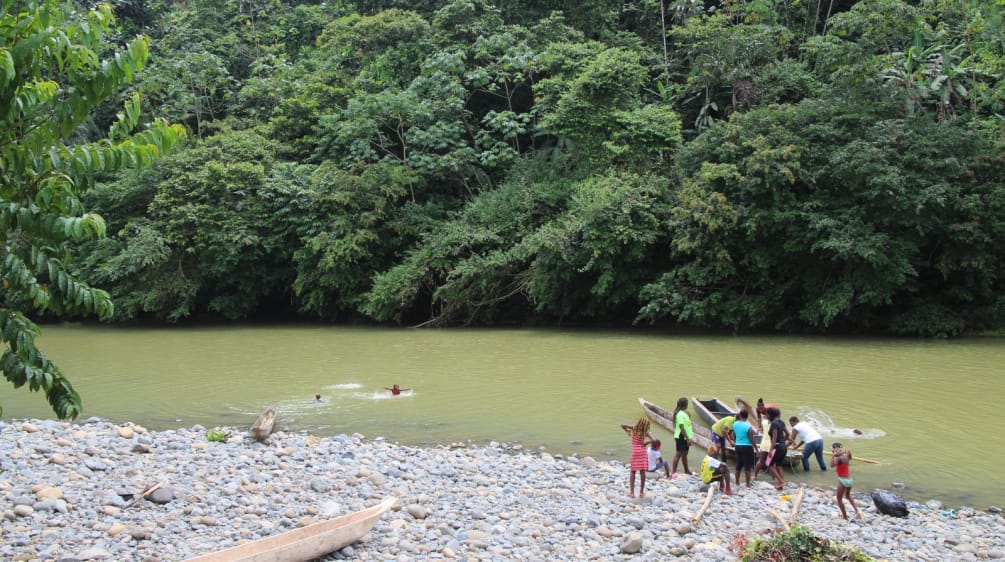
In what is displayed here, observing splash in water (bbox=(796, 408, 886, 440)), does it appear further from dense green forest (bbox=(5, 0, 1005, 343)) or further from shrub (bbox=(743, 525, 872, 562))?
dense green forest (bbox=(5, 0, 1005, 343))

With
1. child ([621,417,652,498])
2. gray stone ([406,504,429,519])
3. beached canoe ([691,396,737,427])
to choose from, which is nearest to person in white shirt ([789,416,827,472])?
beached canoe ([691,396,737,427])

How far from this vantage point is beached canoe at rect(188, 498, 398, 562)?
5631mm

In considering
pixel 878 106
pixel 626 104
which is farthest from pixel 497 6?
pixel 878 106

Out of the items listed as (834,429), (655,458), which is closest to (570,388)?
(834,429)

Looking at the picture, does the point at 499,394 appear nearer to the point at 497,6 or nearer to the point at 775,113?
the point at 775,113

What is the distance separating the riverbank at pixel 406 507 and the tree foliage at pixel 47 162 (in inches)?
113

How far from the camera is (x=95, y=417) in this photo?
12.6 m

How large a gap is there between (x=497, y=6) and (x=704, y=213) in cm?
1534

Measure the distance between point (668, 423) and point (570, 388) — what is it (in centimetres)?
367

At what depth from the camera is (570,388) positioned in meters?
15.0

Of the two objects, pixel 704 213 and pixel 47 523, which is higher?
pixel 704 213

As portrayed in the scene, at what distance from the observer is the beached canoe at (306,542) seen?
5.63 meters

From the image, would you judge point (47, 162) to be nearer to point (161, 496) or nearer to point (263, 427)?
point (161, 496)

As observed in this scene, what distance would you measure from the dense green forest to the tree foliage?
56.3ft
